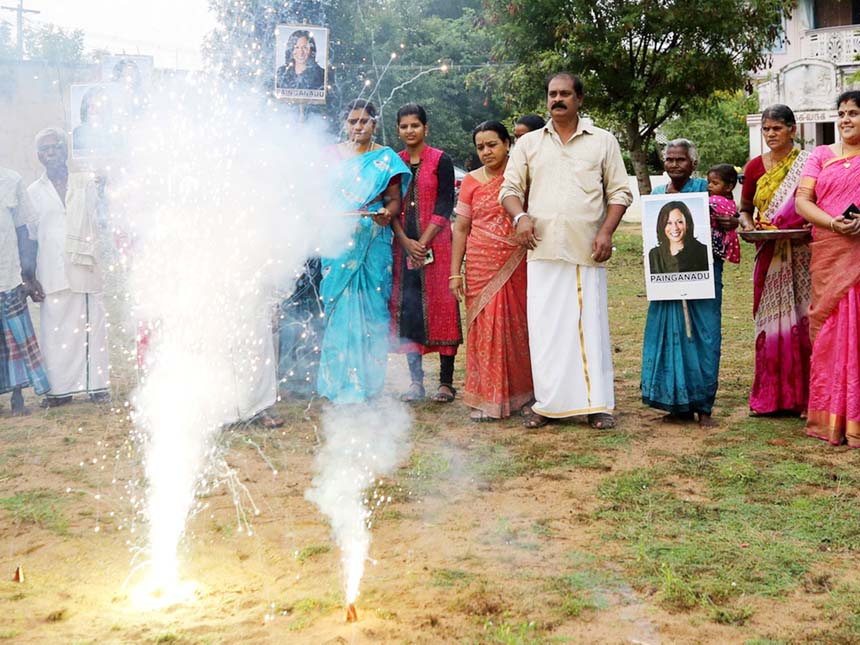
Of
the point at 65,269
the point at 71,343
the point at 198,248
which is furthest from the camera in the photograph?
the point at 71,343

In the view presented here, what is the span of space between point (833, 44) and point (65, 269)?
2317 cm

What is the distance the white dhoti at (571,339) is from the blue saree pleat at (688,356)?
0.36m

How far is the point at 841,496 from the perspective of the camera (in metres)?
4.46

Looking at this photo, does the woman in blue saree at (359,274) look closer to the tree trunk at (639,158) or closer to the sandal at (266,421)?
the sandal at (266,421)

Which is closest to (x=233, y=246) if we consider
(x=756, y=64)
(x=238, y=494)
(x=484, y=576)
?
(x=238, y=494)

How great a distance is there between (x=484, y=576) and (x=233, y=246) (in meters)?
2.51

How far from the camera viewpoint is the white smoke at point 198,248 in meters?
4.64

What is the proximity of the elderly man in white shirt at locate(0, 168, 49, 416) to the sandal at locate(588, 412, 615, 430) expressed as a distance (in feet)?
13.9

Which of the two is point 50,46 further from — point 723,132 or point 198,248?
point 723,132

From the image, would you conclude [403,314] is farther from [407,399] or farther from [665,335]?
[665,335]

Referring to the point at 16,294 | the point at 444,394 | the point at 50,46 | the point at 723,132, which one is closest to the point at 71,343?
the point at 16,294

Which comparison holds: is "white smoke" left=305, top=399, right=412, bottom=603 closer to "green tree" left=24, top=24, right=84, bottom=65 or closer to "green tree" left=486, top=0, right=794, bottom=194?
"green tree" left=24, top=24, right=84, bottom=65

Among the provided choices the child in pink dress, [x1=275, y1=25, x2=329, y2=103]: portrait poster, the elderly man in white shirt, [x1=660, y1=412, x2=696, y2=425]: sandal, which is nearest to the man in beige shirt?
[x1=660, y1=412, x2=696, y2=425]: sandal

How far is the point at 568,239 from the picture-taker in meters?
5.98
